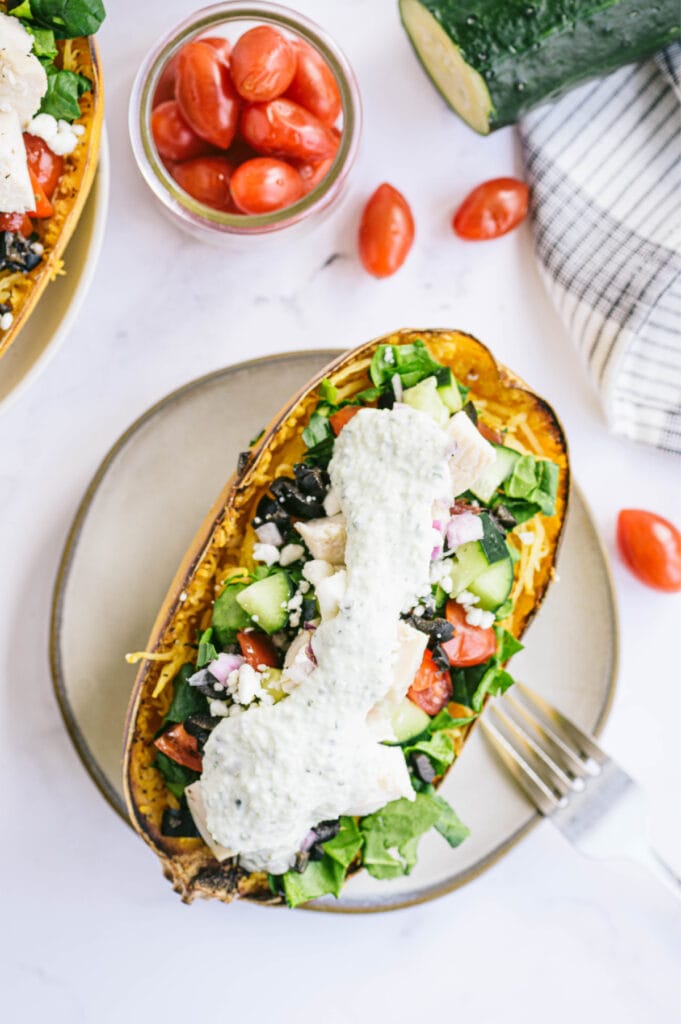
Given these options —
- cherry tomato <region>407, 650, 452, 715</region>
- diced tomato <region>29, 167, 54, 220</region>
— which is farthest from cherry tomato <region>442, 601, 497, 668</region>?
diced tomato <region>29, 167, 54, 220</region>

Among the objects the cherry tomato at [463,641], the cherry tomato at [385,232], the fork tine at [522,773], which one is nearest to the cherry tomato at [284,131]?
the cherry tomato at [385,232]

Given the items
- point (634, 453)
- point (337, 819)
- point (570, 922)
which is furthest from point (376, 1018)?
point (634, 453)

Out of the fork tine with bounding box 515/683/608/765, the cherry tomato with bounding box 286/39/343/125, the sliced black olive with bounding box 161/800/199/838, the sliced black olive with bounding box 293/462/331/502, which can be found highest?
the cherry tomato with bounding box 286/39/343/125

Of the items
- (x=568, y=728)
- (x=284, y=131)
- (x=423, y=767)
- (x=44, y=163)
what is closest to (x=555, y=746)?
(x=568, y=728)

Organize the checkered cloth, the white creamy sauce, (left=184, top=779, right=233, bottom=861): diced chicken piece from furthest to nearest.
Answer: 1. the checkered cloth
2. (left=184, top=779, right=233, bottom=861): diced chicken piece
3. the white creamy sauce

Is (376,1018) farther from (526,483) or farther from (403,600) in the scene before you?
(526,483)

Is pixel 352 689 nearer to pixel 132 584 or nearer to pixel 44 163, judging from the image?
pixel 132 584

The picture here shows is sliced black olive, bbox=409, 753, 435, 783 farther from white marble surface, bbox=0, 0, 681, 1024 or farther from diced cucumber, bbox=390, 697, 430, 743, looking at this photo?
white marble surface, bbox=0, 0, 681, 1024
